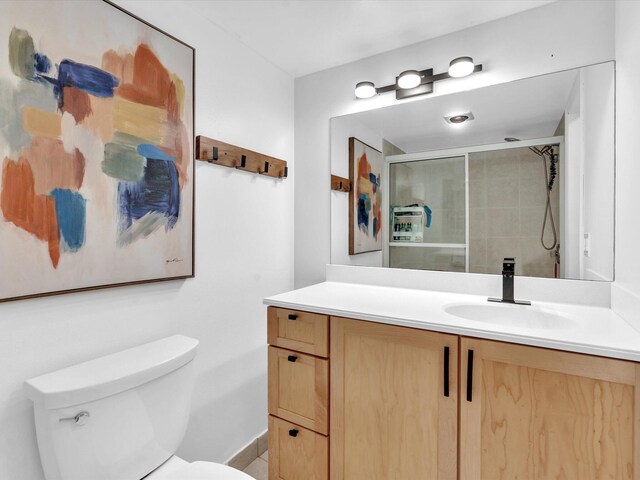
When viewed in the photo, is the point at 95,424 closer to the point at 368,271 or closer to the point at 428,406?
the point at 428,406

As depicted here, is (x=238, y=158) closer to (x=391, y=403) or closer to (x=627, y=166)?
(x=391, y=403)

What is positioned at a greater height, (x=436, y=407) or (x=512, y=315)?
(x=512, y=315)

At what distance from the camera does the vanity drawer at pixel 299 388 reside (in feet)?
4.75

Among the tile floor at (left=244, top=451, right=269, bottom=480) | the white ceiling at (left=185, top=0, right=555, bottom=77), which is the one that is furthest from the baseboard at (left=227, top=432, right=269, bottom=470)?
the white ceiling at (left=185, top=0, right=555, bottom=77)

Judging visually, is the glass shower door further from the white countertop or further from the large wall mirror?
the white countertop

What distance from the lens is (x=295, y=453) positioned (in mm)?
1524

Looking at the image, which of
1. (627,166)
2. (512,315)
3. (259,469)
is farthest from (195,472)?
(627,166)

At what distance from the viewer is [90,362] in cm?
118

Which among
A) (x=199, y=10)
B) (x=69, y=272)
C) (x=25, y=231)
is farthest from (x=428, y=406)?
(x=199, y=10)

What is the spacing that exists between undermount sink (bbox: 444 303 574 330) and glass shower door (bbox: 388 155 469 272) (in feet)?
0.93

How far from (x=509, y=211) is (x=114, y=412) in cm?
179

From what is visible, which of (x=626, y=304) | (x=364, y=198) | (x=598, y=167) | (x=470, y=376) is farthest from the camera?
(x=364, y=198)

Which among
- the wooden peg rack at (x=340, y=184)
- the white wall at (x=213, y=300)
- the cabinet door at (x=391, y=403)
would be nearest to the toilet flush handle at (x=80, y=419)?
the white wall at (x=213, y=300)

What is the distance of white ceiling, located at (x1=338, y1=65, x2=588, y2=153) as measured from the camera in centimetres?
157
